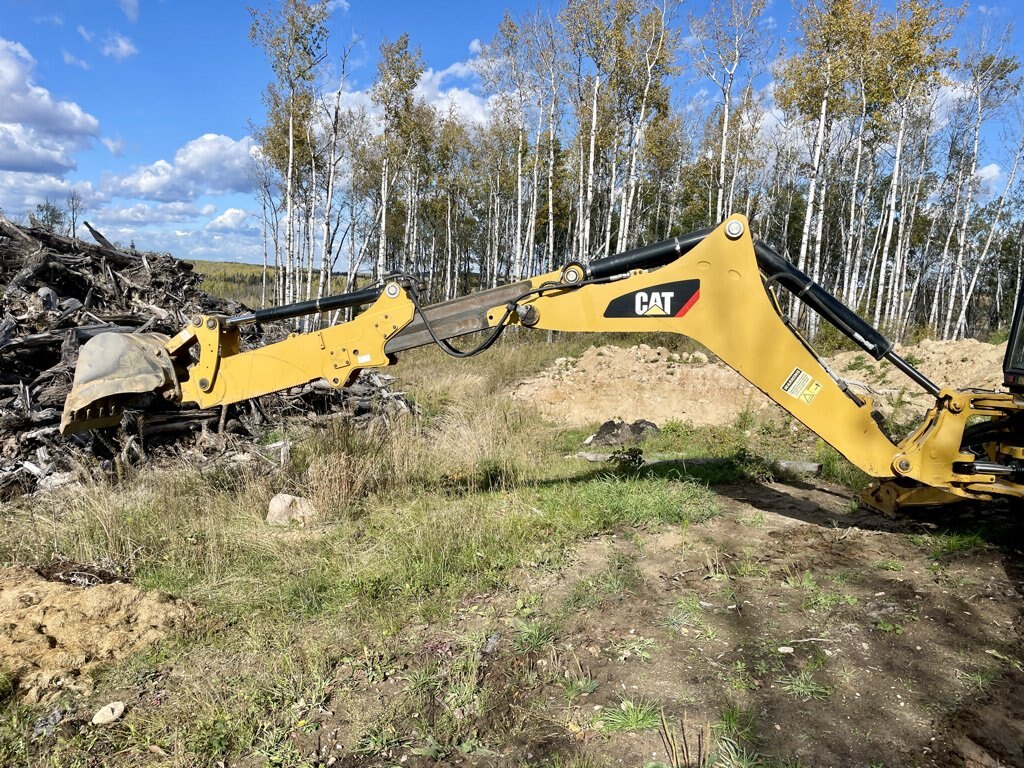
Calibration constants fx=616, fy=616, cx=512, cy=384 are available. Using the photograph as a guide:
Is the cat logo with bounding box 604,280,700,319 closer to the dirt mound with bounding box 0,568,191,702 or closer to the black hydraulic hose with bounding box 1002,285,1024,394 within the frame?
the black hydraulic hose with bounding box 1002,285,1024,394

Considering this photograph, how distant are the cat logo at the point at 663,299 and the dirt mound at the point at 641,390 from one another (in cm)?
740

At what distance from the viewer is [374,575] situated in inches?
164

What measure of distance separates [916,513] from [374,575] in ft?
14.7

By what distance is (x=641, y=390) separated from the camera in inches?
509

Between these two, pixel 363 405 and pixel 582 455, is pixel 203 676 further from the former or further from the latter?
pixel 363 405

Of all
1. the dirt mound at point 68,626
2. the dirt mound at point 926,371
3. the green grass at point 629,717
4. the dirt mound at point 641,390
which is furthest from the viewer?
the dirt mound at point 641,390

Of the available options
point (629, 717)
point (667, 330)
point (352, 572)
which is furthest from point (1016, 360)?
point (352, 572)

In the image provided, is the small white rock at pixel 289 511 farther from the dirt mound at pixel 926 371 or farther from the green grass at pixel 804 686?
the dirt mound at pixel 926 371

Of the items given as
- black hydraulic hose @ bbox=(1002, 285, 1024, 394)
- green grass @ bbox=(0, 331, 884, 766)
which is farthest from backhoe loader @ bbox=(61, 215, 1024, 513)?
green grass @ bbox=(0, 331, 884, 766)

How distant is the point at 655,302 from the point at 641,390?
900cm

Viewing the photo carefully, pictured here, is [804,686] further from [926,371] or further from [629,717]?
[926,371]

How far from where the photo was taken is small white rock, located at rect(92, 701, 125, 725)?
2.86m

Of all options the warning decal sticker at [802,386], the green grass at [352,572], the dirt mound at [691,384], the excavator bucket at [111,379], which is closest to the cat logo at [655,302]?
the warning decal sticker at [802,386]

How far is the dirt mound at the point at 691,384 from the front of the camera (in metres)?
11.6
